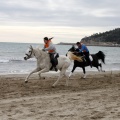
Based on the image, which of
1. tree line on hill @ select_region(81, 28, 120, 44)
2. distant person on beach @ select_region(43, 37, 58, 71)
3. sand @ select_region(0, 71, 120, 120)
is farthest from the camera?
tree line on hill @ select_region(81, 28, 120, 44)

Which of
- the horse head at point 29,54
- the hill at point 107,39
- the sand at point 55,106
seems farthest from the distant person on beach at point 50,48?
the hill at point 107,39

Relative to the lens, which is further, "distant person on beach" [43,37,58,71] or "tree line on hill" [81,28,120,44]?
"tree line on hill" [81,28,120,44]

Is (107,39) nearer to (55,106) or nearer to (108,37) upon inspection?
(108,37)

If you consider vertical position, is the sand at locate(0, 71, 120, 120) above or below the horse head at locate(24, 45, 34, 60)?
below

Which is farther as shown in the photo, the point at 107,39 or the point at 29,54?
the point at 107,39

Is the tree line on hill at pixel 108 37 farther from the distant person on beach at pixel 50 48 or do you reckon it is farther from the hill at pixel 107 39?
the distant person on beach at pixel 50 48

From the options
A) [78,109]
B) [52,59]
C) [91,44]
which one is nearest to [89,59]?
[52,59]

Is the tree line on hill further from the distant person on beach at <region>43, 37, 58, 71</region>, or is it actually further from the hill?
the distant person on beach at <region>43, 37, 58, 71</region>

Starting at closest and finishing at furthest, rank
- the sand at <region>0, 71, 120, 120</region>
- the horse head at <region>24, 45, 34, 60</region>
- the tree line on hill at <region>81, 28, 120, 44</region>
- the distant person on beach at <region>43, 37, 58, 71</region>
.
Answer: the sand at <region>0, 71, 120, 120</region> < the horse head at <region>24, 45, 34, 60</region> < the distant person on beach at <region>43, 37, 58, 71</region> < the tree line on hill at <region>81, 28, 120, 44</region>

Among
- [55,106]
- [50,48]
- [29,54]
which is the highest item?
[50,48]

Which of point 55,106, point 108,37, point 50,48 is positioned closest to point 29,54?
point 50,48

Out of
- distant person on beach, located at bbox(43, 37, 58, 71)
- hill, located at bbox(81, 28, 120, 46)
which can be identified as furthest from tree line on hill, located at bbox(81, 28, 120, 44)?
distant person on beach, located at bbox(43, 37, 58, 71)

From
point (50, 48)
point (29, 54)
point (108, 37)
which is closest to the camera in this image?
point (29, 54)

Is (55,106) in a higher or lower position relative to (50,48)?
lower
